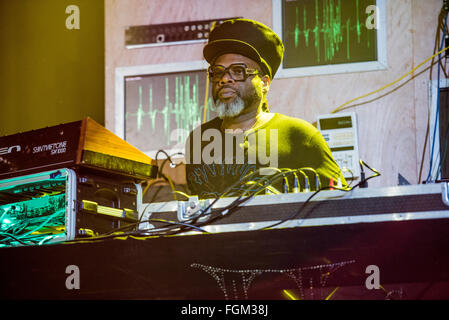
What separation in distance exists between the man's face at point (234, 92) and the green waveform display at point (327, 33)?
1.95ft

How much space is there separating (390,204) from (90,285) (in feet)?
2.44

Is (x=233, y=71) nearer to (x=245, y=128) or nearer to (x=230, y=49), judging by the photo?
(x=230, y=49)

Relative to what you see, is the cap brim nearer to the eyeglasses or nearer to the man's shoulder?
the eyeglasses

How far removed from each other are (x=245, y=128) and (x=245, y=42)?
0.31 meters

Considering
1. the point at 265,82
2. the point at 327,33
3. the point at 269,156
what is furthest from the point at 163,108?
the point at 269,156

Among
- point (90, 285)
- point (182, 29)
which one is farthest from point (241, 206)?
point (182, 29)

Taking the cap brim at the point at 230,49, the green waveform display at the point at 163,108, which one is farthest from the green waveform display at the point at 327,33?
the cap brim at the point at 230,49

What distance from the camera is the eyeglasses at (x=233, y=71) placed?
207 cm

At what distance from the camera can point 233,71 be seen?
2.10 meters

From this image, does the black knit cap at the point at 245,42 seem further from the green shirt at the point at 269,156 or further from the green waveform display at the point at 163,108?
the green waveform display at the point at 163,108

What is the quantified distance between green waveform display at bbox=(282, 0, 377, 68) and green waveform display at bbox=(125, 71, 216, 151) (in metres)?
0.44

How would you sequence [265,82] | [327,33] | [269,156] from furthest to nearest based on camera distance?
[327,33]
[265,82]
[269,156]

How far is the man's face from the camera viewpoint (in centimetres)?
214
